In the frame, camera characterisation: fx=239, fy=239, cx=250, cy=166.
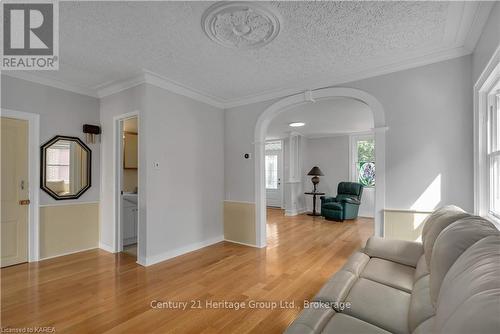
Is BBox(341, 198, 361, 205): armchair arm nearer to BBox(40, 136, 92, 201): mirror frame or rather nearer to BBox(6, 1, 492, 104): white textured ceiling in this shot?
BBox(6, 1, 492, 104): white textured ceiling

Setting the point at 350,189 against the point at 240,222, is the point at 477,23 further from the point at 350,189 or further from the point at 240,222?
the point at 350,189

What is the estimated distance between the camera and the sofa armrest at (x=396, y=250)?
2136mm

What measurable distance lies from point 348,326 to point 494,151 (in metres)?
2.11

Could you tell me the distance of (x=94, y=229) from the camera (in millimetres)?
4008

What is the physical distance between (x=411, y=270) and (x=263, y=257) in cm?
202

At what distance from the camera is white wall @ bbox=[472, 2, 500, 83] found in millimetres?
1745

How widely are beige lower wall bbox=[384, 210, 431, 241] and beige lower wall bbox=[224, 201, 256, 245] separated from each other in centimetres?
206

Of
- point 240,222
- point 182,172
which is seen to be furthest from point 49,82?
point 240,222

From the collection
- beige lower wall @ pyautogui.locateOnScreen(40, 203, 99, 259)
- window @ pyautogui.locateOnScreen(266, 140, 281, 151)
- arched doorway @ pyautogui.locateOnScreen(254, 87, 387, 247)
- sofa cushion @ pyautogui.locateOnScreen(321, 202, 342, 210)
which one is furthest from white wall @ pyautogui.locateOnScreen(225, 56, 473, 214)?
window @ pyautogui.locateOnScreen(266, 140, 281, 151)

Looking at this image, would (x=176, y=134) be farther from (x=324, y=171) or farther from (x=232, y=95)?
(x=324, y=171)

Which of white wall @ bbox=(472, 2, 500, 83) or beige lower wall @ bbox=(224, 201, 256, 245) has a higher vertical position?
white wall @ bbox=(472, 2, 500, 83)

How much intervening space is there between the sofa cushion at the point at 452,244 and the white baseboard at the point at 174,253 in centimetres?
314

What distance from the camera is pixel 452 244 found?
1242 mm

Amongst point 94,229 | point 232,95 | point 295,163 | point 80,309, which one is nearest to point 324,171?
point 295,163
